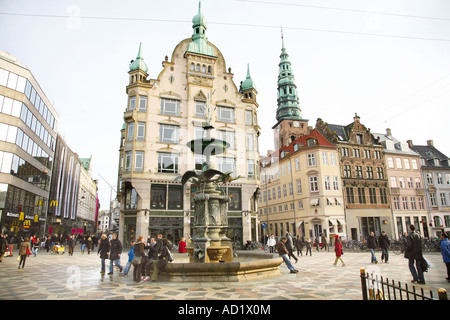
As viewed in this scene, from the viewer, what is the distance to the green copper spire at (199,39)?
35.9m

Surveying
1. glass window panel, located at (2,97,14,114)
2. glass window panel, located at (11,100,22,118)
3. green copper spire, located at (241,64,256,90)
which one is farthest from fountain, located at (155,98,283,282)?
glass window panel, located at (11,100,22,118)

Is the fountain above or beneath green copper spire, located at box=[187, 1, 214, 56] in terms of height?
beneath

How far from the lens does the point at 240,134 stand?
35688 millimetres

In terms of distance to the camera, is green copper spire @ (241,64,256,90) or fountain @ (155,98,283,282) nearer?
fountain @ (155,98,283,282)

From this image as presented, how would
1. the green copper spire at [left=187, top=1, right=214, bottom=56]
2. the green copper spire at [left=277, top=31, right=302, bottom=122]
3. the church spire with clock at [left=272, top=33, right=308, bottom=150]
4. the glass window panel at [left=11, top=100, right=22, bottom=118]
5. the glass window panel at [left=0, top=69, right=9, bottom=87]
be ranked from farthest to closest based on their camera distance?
the green copper spire at [left=277, top=31, right=302, bottom=122], the church spire with clock at [left=272, top=33, right=308, bottom=150], the green copper spire at [left=187, top=1, right=214, bottom=56], the glass window panel at [left=11, top=100, right=22, bottom=118], the glass window panel at [left=0, top=69, right=9, bottom=87]

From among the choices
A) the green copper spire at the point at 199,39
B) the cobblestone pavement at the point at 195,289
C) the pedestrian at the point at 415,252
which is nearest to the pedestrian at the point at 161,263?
the cobblestone pavement at the point at 195,289

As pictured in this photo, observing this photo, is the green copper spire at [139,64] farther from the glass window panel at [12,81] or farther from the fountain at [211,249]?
the fountain at [211,249]

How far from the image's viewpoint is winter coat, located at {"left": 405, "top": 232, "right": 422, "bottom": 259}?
29.2ft

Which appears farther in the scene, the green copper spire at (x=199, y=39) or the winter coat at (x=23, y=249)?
Answer: the green copper spire at (x=199, y=39)

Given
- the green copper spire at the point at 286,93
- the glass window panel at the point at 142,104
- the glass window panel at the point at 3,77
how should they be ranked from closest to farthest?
the glass window panel at the point at 3,77 → the glass window panel at the point at 142,104 → the green copper spire at the point at 286,93

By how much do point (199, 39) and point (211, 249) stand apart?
105 ft

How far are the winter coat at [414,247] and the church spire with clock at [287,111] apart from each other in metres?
45.2

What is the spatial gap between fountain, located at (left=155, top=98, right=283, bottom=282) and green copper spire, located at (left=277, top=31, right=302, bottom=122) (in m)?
47.2

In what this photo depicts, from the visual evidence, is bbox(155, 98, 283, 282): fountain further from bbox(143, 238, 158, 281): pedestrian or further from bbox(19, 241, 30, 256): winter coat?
bbox(19, 241, 30, 256): winter coat
